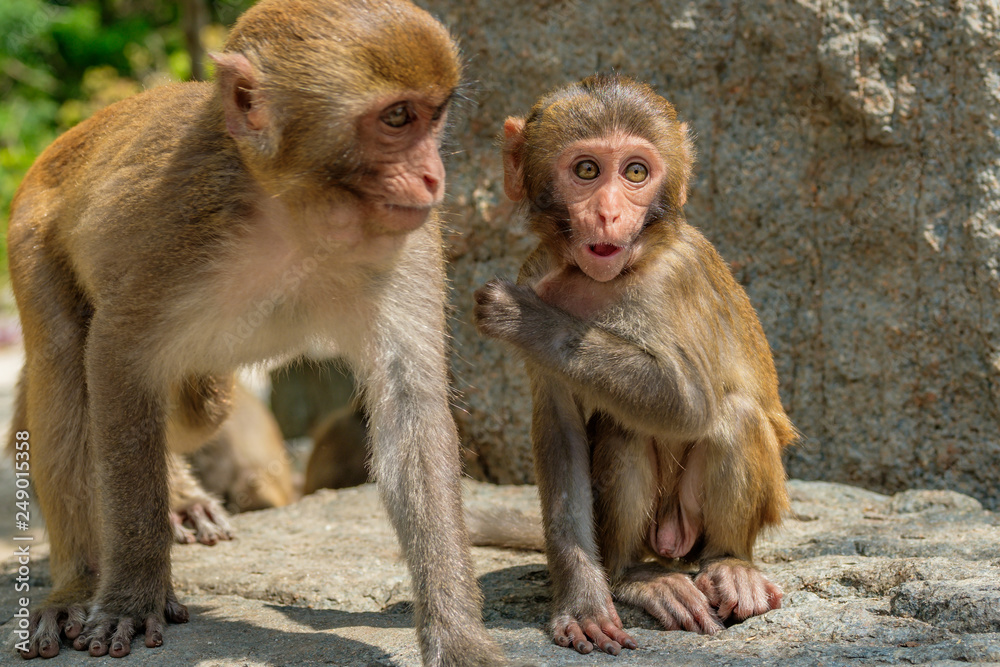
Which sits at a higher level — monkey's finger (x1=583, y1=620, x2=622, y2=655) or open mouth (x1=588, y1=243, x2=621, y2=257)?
open mouth (x1=588, y1=243, x2=621, y2=257)

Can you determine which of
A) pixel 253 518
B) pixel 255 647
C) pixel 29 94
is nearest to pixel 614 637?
pixel 255 647

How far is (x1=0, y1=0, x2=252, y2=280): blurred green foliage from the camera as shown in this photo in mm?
17953

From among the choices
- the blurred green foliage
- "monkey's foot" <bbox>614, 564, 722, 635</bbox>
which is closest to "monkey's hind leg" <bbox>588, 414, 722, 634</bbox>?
"monkey's foot" <bbox>614, 564, 722, 635</bbox>

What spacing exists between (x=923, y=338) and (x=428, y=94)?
3.09 metres

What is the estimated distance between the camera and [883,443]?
17.0 ft

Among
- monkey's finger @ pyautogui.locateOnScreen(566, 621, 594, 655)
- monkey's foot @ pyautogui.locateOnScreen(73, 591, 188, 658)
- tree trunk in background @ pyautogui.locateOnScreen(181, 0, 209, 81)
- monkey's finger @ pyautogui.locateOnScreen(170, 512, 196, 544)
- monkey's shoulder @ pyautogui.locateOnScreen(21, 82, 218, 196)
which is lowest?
monkey's finger @ pyautogui.locateOnScreen(170, 512, 196, 544)

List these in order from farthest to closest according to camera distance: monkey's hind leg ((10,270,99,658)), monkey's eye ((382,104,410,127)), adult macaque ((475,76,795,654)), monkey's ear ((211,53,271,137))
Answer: monkey's hind leg ((10,270,99,658)), adult macaque ((475,76,795,654)), monkey's ear ((211,53,271,137)), monkey's eye ((382,104,410,127))

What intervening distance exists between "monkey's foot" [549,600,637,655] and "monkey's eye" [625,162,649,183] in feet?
4.76

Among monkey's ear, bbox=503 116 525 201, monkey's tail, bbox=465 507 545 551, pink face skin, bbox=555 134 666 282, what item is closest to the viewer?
pink face skin, bbox=555 134 666 282

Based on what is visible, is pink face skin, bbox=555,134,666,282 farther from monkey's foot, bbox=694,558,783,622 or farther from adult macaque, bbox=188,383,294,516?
adult macaque, bbox=188,383,294,516

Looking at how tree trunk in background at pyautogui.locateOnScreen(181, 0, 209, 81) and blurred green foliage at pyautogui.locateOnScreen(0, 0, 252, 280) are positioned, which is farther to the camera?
blurred green foliage at pyautogui.locateOnScreen(0, 0, 252, 280)

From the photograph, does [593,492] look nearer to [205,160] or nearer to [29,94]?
[205,160]

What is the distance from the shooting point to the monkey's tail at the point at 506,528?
4.55 m

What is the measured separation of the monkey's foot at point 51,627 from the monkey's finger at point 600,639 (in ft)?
5.91
